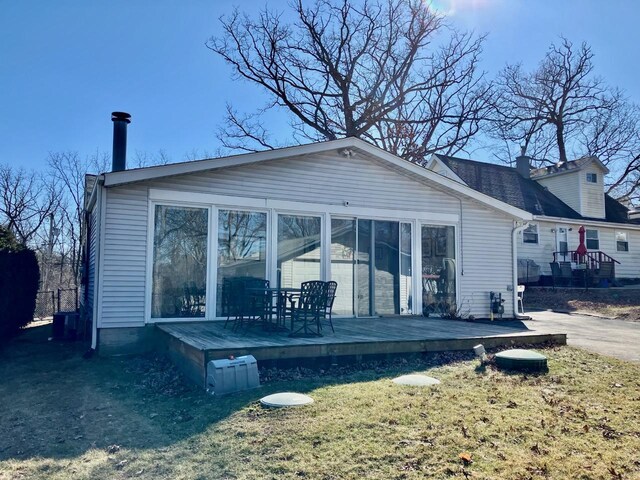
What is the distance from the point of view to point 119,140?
8523mm

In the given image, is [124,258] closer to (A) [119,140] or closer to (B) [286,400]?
(A) [119,140]

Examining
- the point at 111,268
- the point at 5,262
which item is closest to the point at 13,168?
the point at 5,262

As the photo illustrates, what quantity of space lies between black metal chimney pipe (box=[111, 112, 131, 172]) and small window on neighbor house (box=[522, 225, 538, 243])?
1442 centimetres

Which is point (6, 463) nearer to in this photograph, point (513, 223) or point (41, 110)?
point (513, 223)

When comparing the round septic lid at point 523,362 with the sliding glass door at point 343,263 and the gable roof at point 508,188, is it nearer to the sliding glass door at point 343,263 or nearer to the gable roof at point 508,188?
the sliding glass door at point 343,263

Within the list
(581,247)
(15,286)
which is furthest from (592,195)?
(15,286)

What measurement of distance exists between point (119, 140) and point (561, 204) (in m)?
18.2

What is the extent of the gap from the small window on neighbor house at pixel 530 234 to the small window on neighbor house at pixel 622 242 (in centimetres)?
480

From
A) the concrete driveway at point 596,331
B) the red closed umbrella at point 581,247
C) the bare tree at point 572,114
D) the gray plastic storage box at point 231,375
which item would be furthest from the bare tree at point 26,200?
the bare tree at point 572,114

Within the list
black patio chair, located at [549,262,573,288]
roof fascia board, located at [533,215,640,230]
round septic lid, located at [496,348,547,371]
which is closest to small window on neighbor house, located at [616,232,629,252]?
roof fascia board, located at [533,215,640,230]

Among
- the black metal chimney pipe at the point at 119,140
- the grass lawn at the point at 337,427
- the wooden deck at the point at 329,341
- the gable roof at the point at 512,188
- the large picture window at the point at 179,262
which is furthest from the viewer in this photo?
the gable roof at the point at 512,188

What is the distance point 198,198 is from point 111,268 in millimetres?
1680

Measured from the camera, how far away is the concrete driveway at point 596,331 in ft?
23.0

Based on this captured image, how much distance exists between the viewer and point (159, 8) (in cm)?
1091
